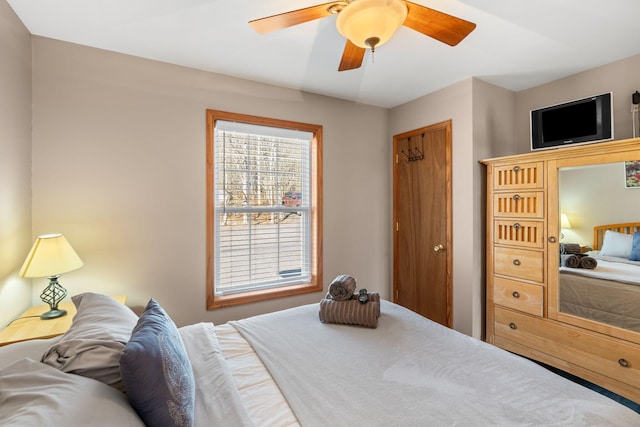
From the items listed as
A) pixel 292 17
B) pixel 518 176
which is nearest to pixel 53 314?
pixel 292 17

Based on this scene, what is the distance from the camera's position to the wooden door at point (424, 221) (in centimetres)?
291

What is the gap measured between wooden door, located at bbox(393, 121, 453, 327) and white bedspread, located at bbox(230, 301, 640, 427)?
139 cm

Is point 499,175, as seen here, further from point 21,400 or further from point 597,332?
point 21,400

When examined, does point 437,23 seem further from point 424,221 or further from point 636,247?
point 424,221

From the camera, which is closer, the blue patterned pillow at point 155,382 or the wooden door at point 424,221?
the blue patterned pillow at point 155,382

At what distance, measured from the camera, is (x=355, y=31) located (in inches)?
54.0

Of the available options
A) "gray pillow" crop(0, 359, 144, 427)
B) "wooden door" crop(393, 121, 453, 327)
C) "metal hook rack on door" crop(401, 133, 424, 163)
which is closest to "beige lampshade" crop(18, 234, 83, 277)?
"gray pillow" crop(0, 359, 144, 427)

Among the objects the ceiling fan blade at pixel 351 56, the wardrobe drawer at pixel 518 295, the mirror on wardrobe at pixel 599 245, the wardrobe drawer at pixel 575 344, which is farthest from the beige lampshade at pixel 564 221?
the ceiling fan blade at pixel 351 56

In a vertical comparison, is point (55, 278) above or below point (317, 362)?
above

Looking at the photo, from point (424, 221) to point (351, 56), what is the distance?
6.25 ft

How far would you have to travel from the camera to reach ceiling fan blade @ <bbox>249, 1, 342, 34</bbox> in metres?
1.40

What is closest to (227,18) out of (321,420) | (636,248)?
(321,420)

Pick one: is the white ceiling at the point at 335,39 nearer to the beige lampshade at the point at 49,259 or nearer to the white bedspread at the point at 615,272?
the beige lampshade at the point at 49,259

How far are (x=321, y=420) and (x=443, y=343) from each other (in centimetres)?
83
